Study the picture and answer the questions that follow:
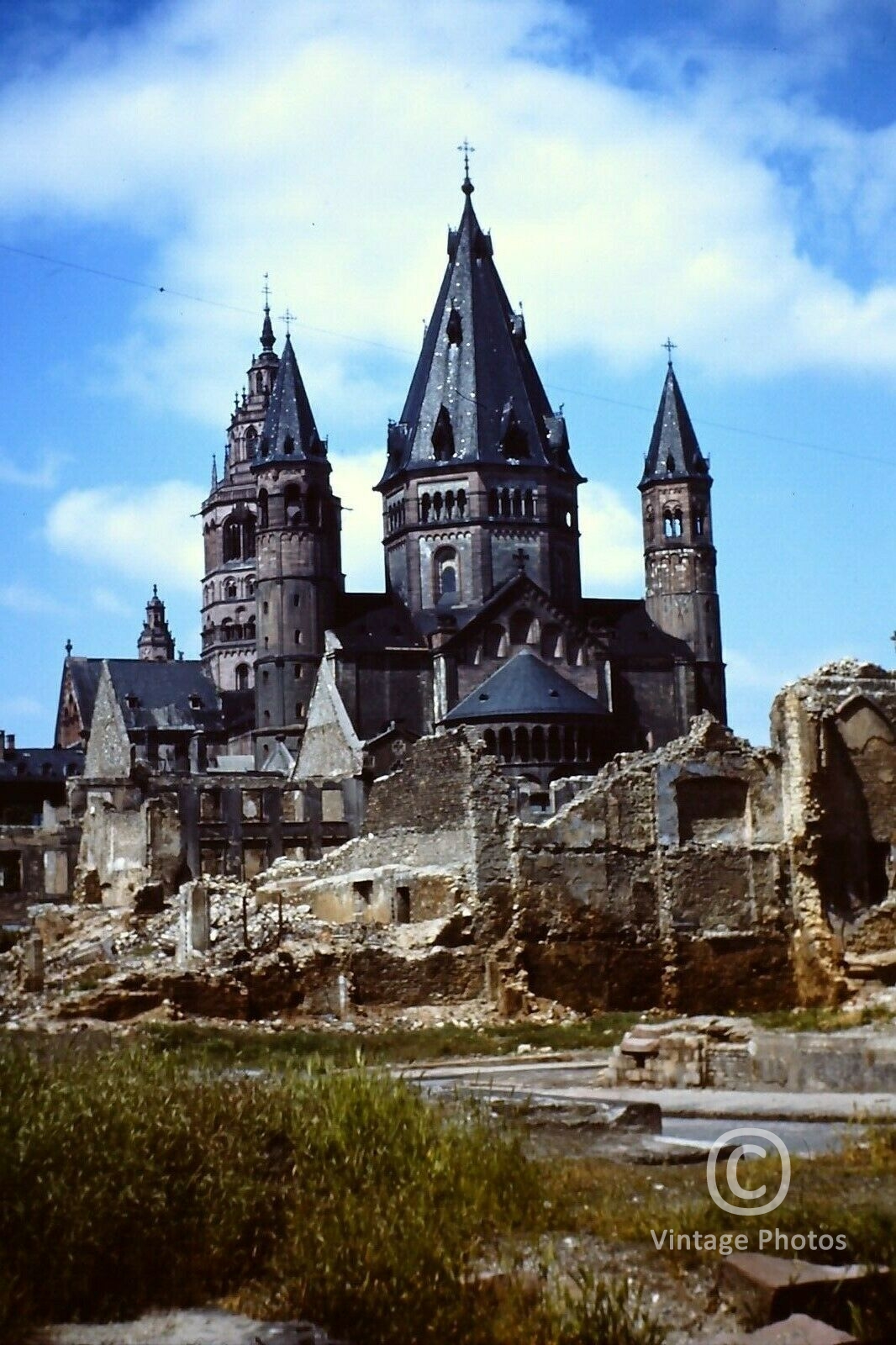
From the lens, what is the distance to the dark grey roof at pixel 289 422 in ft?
269

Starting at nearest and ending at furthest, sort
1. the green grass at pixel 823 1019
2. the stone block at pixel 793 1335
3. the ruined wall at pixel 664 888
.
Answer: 1. the stone block at pixel 793 1335
2. the green grass at pixel 823 1019
3. the ruined wall at pixel 664 888

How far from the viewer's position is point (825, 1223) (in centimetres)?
1013

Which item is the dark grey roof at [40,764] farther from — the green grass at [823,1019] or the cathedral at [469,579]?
the green grass at [823,1019]

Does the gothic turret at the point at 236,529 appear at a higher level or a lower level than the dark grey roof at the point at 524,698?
higher

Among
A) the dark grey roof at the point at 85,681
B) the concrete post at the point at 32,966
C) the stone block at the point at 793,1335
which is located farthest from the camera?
the dark grey roof at the point at 85,681

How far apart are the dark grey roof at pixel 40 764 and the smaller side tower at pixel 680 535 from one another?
29.5 metres

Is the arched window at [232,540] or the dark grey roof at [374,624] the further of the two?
the arched window at [232,540]

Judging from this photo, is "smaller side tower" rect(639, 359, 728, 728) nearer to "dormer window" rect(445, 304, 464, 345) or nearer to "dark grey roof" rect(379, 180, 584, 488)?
"dark grey roof" rect(379, 180, 584, 488)

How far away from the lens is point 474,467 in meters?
82.8

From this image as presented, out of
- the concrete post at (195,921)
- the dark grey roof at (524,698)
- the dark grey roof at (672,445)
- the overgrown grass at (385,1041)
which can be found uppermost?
the dark grey roof at (672,445)

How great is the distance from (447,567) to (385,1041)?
63540 millimetres

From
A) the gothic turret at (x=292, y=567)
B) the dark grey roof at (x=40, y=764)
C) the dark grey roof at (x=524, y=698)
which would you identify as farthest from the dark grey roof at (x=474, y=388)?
the dark grey roof at (x=40, y=764)

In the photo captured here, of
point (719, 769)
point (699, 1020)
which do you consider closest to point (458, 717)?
point (719, 769)

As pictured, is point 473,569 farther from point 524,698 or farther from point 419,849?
point 419,849
